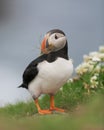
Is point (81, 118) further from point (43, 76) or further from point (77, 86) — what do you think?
point (77, 86)

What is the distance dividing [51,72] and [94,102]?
147cm

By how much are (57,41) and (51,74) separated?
0.52m

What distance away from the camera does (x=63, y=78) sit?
7270 mm

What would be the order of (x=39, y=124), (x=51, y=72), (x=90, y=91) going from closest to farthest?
(x=39, y=124), (x=51, y=72), (x=90, y=91)

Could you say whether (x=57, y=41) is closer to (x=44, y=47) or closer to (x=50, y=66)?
(x=44, y=47)

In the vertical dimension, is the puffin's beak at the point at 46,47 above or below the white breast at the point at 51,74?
above

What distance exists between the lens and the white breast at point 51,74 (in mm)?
7156

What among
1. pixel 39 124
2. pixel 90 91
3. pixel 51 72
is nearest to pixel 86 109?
Answer: pixel 39 124

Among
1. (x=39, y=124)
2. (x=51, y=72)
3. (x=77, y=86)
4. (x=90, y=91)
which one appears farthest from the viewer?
(x=77, y=86)

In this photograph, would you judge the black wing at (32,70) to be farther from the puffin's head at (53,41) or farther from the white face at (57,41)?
the white face at (57,41)

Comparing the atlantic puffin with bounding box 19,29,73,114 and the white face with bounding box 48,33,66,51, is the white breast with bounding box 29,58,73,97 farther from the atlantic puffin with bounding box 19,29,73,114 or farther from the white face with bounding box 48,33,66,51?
the white face with bounding box 48,33,66,51

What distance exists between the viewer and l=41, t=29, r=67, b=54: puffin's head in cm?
727

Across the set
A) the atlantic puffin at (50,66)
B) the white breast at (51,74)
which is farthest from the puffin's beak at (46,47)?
the white breast at (51,74)

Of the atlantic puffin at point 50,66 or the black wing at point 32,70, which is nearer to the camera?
the atlantic puffin at point 50,66
